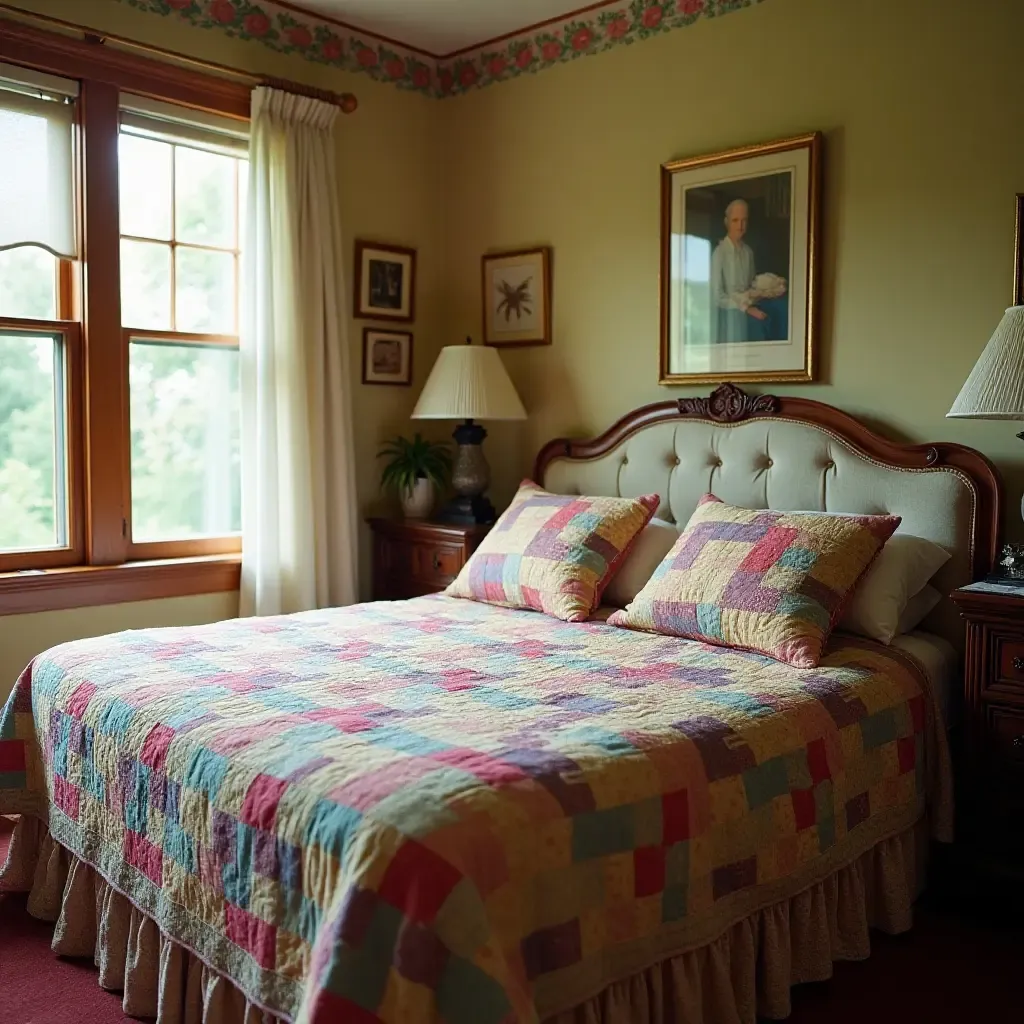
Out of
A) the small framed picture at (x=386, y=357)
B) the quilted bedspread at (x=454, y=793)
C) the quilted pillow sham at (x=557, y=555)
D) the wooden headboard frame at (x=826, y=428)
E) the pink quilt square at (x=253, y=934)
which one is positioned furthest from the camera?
the small framed picture at (x=386, y=357)

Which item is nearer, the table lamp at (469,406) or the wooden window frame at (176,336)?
the wooden window frame at (176,336)

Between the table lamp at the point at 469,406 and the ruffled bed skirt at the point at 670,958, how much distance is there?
192 centimetres

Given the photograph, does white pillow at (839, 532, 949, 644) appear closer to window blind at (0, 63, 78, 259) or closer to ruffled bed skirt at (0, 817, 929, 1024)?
ruffled bed skirt at (0, 817, 929, 1024)

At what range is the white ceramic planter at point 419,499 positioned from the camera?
164 inches

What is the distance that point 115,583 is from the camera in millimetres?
3520

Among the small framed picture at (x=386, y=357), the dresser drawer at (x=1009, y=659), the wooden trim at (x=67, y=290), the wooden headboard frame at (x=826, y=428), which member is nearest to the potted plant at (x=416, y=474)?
the small framed picture at (x=386, y=357)

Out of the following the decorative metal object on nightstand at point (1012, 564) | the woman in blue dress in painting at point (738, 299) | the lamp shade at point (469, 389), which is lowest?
the decorative metal object on nightstand at point (1012, 564)

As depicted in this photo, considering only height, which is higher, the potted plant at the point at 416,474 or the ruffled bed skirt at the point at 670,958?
the potted plant at the point at 416,474

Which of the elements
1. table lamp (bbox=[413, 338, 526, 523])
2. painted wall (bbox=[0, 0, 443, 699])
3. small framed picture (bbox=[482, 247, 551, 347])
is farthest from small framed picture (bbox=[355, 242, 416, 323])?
table lamp (bbox=[413, 338, 526, 523])

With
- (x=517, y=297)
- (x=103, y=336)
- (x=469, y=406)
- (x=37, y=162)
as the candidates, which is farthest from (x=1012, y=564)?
(x=37, y=162)

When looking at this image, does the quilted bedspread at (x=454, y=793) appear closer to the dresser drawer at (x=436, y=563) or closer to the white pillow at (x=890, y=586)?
the white pillow at (x=890, y=586)

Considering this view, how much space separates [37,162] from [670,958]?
116 inches

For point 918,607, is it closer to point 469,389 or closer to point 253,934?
point 469,389

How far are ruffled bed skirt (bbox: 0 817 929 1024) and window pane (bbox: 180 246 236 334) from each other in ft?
6.00
